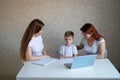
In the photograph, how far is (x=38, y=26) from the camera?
112 inches

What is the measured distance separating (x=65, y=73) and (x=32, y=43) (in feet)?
3.19

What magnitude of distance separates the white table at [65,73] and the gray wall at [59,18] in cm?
139

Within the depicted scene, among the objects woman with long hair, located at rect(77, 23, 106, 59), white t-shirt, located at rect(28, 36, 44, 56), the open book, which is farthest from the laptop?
white t-shirt, located at rect(28, 36, 44, 56)

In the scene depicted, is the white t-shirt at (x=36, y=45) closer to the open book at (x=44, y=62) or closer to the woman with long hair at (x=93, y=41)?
the open book at (x=44, y=62)

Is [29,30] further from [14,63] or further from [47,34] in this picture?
[14,63]

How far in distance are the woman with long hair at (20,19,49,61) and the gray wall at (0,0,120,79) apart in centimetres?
74

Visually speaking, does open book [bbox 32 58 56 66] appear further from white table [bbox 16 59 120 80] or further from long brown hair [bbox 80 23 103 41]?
long brown hair [bbox 80 23 103 41]

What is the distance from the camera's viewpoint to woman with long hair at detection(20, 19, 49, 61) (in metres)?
2.70

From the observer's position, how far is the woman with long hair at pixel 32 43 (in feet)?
8.86

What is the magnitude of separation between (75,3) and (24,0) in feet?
2.87

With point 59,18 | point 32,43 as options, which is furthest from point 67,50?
point 59,18

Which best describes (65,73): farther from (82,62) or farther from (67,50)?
(67,50)

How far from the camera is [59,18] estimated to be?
12.1ft

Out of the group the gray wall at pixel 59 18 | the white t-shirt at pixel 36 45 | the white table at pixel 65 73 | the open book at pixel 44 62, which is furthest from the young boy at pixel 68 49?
the gray wall at pixel 59 18
